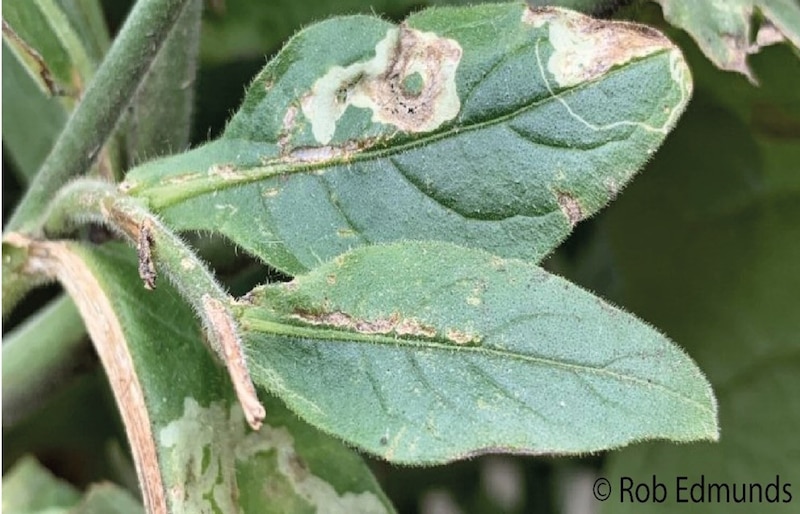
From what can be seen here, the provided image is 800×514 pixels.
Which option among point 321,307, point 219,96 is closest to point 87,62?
point 219,96

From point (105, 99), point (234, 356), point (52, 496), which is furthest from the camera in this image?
point (52, 496)

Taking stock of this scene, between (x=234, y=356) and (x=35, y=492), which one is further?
(x=35, y=492)

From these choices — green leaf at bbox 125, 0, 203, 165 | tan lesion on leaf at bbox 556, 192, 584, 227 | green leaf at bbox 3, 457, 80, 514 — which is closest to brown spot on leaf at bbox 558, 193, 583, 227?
tan lesion on leaf at bbox 556, 192, 584, 227

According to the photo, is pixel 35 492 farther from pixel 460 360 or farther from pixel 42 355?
pixel 460 360

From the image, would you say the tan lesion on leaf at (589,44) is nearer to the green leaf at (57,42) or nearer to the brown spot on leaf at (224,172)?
the brown spot on leaf at (224,172)

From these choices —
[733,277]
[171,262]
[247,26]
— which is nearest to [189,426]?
[171,262]

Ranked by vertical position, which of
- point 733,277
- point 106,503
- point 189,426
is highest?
point 189,426

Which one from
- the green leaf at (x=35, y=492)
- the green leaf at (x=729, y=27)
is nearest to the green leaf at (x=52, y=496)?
the green leaf at (x=35, y=492)
